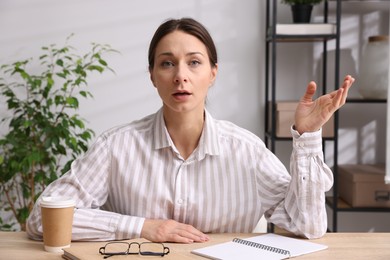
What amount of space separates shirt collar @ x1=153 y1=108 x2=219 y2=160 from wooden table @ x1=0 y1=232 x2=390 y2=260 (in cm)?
28

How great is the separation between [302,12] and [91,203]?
1932mm

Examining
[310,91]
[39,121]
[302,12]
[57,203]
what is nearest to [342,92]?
[310,91]

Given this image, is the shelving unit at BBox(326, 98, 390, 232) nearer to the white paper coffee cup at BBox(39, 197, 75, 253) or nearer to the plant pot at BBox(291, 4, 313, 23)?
the plant pot at BBox(291, 4, 313, 23)

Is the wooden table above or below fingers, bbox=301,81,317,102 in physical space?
below

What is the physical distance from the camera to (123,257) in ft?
4.24

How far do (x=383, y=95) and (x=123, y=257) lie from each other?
235 centimetres

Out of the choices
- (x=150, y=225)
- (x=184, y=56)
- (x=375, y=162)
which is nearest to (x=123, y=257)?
(x=150, y=225)

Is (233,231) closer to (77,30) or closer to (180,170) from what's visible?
(180,170)

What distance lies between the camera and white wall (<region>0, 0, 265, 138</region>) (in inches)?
133

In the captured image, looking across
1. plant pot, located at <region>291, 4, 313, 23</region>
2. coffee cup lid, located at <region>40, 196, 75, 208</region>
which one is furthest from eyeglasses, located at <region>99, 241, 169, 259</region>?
plant pot, located at <region>291, 4, 313, 23</region>

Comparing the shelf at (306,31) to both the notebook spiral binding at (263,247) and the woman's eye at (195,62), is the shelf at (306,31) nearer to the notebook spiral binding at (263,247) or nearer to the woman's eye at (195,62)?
the woman's eye at (195,62)

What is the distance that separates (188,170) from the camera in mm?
1719

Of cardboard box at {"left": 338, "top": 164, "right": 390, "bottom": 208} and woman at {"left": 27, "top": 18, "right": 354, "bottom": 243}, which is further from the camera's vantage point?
cardboard box at {"left": 338, "top": 164, "right": 390, "bottom": 208}

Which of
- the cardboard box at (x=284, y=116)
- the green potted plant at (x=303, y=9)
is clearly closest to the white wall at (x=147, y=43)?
the green potted plant at (x=303, y=9)
